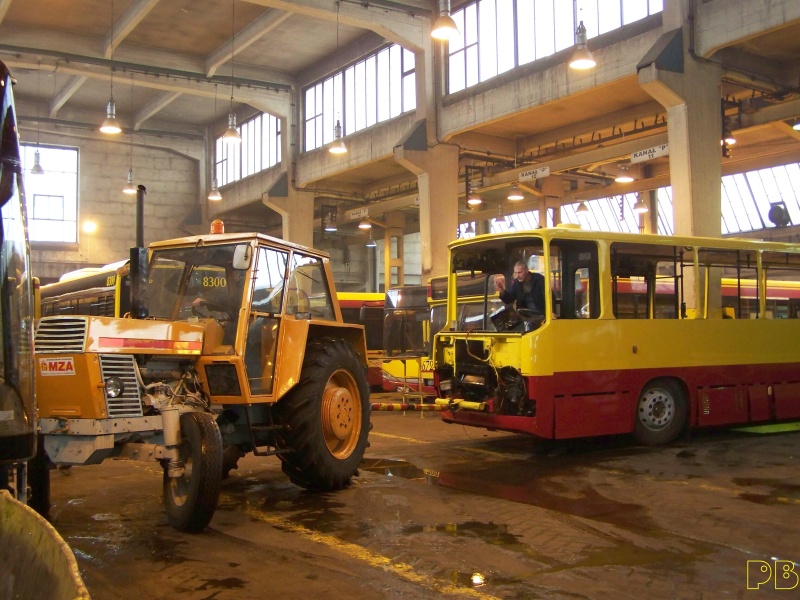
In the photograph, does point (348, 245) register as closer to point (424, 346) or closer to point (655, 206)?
point (655, 206)

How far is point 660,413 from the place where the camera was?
10.2m

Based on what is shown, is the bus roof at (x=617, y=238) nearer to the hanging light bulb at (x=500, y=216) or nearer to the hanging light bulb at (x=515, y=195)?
the hanging light bulb at (x=515, y=195)

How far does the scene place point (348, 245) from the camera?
4112 centimetres

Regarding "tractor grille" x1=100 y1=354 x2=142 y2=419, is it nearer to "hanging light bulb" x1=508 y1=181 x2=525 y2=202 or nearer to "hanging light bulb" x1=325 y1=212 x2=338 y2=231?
"hanging light bulb" x1=508 y1=181 x2=525 y2=202

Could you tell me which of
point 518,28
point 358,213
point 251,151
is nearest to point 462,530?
point 518,28

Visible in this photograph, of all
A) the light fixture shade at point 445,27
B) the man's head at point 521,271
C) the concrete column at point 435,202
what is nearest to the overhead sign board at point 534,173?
the concrete column at point 435,202

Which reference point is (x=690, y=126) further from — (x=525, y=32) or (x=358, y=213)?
(x=358, y=213)

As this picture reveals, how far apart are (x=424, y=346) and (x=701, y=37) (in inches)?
Answer: 341

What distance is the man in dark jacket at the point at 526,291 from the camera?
9.47 m

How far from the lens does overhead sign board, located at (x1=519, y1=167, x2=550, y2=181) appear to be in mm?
20766

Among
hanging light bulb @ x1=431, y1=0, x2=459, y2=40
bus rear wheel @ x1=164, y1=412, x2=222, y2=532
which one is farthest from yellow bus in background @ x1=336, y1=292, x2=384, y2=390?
bus rear wheel @ x1=164, y1=412, x2=222, y2=532

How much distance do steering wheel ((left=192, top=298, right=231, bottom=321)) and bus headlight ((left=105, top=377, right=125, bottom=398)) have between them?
4.15 ft

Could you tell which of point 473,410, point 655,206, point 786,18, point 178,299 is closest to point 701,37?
point 786,18

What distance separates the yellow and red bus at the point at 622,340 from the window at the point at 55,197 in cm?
2722
